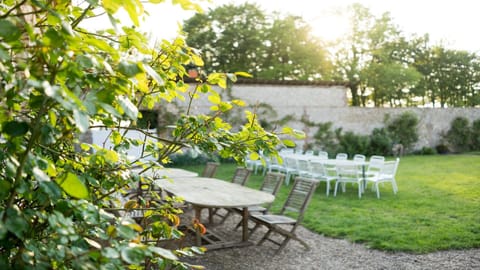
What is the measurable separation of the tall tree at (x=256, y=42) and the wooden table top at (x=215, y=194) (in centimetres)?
2249

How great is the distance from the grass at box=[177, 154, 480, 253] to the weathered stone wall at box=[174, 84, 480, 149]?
782 centimetres

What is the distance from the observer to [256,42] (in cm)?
2842

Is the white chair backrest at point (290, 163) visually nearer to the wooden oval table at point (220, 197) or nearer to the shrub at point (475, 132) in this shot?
the wooden oval table at point (220, 197)

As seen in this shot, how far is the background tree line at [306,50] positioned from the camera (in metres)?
28.2

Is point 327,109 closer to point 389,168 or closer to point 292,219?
point 389,168

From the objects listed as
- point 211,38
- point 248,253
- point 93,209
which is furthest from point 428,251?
point 211,38

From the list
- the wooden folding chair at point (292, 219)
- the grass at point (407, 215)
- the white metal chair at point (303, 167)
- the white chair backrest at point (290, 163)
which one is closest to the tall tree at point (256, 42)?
the white chair backrest at point (290, 163)

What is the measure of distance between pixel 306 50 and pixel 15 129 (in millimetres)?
28770

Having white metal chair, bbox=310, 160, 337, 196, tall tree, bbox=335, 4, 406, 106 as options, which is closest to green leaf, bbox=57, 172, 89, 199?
white metal chair, bbox=310, 160, 337, 196

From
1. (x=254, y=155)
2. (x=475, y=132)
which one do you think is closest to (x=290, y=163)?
(x=254, y=155)

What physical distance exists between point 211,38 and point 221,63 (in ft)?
6.52

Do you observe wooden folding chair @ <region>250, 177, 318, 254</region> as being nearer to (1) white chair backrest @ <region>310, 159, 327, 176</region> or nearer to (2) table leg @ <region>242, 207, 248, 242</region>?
(2) table leg @ <region>242, 207, 248, 242</region>

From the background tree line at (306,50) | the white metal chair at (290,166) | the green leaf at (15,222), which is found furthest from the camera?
the background tree line at (306,50)

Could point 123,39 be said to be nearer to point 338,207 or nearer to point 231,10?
A: point 338,207
